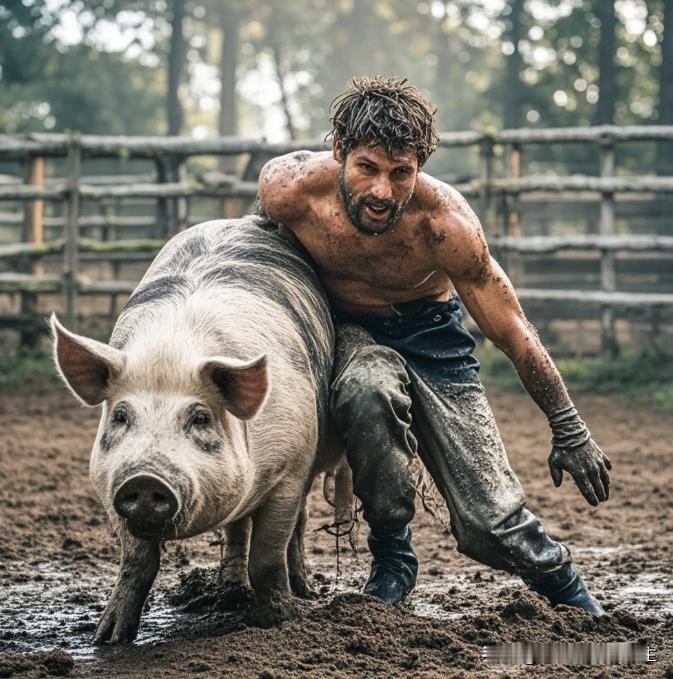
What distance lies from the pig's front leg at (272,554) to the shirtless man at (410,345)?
10.2 inches

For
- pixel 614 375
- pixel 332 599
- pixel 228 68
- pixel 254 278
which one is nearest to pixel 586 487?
pixel 332 599

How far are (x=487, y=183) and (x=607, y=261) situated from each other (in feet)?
4.00

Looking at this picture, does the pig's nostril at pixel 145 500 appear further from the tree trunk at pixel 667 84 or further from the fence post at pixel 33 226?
the tree trunk at pixel 667 84

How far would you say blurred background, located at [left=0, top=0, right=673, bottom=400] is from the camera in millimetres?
10609

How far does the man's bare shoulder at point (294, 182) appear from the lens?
12.9 feet

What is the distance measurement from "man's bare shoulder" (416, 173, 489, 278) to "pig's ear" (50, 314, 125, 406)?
1.05m

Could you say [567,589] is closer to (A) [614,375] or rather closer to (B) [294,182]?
(B) [294,182]

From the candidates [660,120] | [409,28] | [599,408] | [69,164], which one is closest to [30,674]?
[599,408]

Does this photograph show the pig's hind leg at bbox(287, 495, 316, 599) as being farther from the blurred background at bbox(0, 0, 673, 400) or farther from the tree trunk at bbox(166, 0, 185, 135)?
the tree trunk at bbox(166, 0, 185, 135)

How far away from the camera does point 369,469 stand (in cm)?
376

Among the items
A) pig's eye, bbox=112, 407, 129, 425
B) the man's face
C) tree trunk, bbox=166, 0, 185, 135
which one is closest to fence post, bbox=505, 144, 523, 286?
the man's face

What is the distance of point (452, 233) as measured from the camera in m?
3.80

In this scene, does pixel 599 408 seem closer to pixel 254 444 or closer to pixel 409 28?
pixel 254 444

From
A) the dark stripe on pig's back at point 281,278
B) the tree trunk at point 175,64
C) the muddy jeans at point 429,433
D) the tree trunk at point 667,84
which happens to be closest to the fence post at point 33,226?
the dark stripe on pig's back at point 281,278
